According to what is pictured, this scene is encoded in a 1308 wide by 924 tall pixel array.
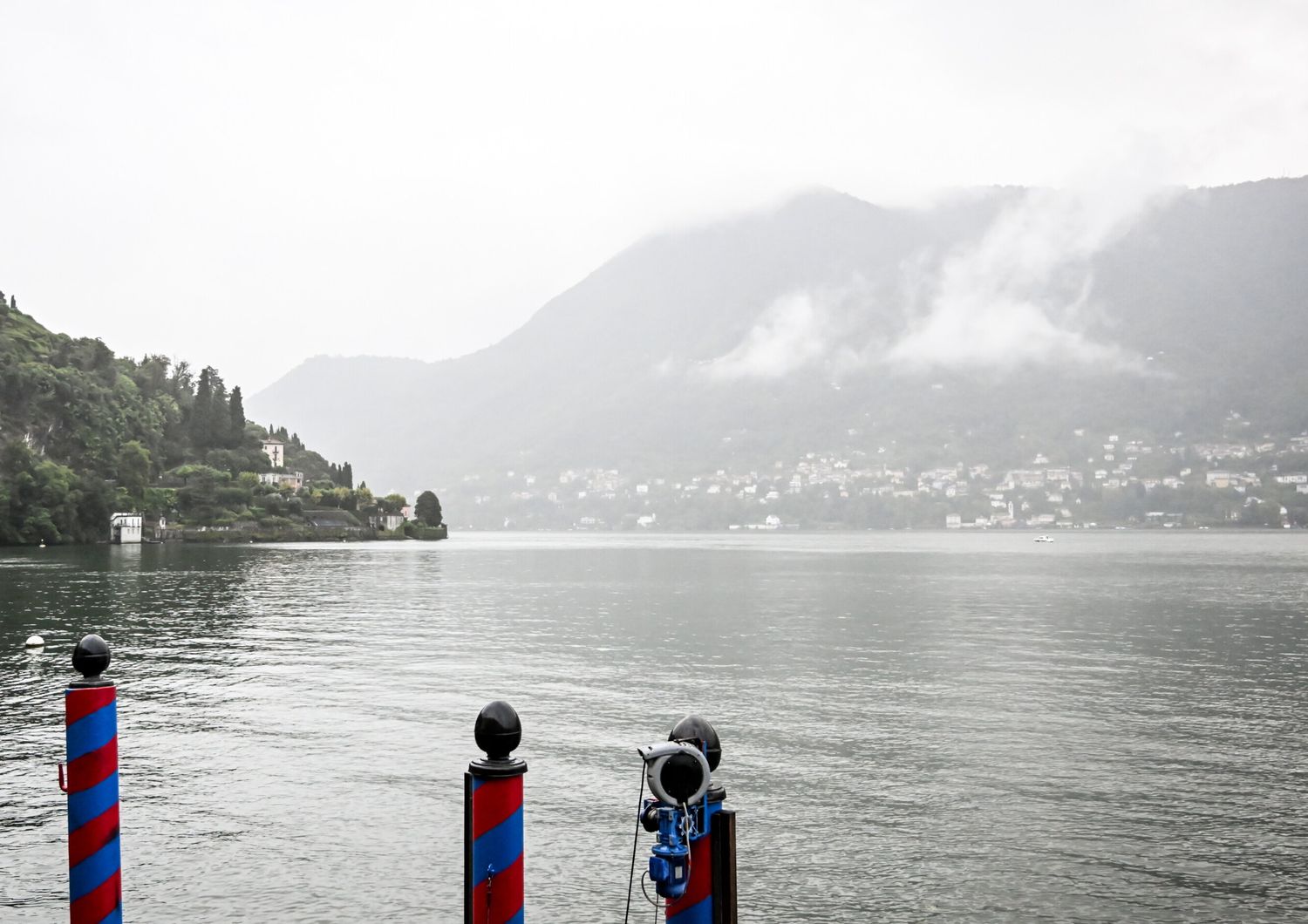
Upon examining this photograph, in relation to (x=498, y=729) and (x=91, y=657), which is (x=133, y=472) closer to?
(x=91, y=657)

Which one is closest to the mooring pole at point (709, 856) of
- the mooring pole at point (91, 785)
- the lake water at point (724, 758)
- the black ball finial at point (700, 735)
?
the black ball finial at point (700, 735)

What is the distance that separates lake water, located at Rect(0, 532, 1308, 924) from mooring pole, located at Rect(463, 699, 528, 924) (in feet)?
20.1

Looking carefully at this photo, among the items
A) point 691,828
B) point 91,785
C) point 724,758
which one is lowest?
point 724,758

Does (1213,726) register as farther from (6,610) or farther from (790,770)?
(6,610)

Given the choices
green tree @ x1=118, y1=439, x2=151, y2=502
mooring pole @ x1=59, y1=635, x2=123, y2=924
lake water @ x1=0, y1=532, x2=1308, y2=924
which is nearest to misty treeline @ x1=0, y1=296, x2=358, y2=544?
green tree @ x1=118, y1=439, x2=151, y2=502

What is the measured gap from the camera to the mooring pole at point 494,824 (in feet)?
22.0

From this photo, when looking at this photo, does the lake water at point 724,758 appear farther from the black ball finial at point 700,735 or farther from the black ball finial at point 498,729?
the black ball finial at point 498,729

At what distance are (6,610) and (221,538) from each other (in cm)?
14053

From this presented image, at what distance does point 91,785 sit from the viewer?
349 inches

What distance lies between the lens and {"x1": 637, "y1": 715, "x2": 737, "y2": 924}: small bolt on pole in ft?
22.5

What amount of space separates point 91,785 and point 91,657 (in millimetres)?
1098

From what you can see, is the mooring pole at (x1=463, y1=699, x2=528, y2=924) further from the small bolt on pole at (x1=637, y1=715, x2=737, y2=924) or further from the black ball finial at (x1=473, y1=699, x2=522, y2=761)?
the small bolt on pole at (x1=637, y1=715, x2=737, y2=924)

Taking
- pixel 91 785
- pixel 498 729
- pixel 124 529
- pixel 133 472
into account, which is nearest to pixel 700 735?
pixel 498 729

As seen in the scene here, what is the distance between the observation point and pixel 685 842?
702 cm
